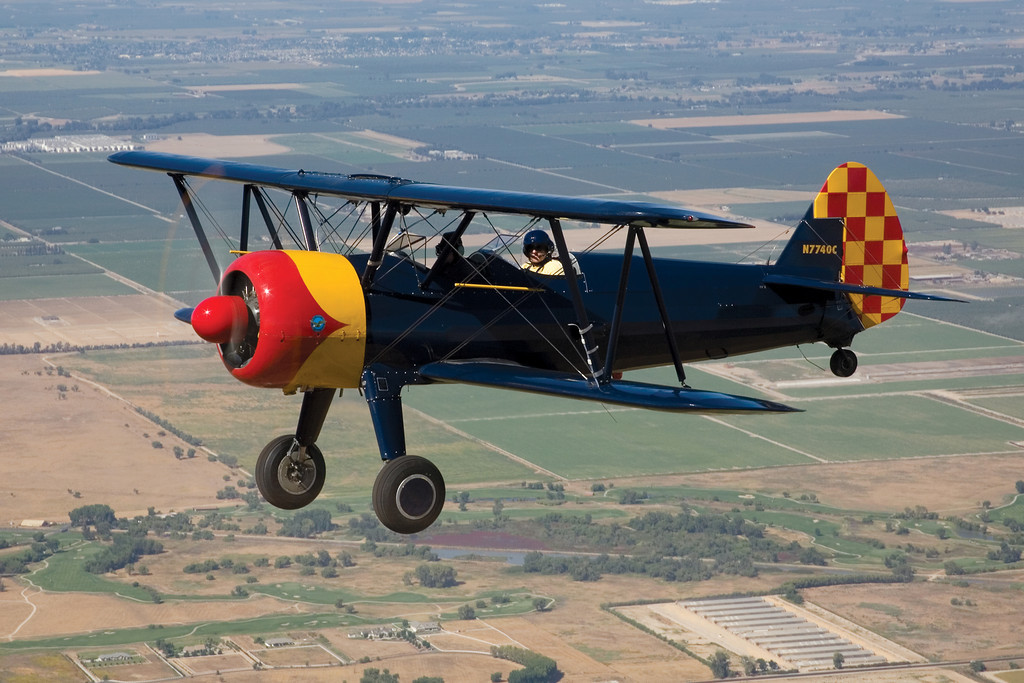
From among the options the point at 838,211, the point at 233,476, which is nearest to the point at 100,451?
the point at 233,476

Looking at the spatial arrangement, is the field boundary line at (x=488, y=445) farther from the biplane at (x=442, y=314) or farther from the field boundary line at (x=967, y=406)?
the biplane at (x=442, y=314)

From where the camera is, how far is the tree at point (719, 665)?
262ft

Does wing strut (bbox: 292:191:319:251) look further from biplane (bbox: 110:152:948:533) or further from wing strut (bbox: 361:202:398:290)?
wing strut (bbox: 361:202:398:290)

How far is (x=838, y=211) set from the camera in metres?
27.4

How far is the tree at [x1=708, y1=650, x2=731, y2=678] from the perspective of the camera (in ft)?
262

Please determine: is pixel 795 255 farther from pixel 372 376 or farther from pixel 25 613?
pixel 25 613

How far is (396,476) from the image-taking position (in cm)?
2158

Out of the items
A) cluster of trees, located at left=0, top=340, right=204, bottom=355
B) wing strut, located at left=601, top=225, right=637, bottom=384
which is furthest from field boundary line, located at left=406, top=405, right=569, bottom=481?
wing strut, located at left=601, top=225, right=637, bottom=384

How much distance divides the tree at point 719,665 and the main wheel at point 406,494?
59.8 metres

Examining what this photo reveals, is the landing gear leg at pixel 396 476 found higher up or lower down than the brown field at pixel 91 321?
lower down

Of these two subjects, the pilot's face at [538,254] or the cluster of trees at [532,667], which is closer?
the pilot's face at [538,254]

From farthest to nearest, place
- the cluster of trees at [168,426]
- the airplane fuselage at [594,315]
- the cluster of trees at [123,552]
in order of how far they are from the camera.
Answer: the cluster of trees at [168,426] < the cluster of trees at [123,552] < the airplane fuselage at [594,315]

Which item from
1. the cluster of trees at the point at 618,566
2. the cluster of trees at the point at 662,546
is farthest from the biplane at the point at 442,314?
the cluster of trees at the point at 662,546

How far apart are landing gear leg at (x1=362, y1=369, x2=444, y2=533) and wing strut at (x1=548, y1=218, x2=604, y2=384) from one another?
7.13ft
